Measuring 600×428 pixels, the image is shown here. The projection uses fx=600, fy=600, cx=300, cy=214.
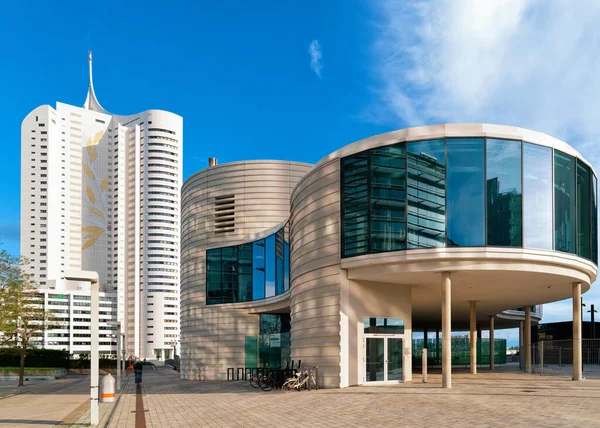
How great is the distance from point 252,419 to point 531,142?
1251 cm

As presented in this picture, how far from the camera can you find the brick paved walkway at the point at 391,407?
12.5 metres

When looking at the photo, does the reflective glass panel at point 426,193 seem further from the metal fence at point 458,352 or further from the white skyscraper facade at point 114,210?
the white skyscraper facade at point 114,210

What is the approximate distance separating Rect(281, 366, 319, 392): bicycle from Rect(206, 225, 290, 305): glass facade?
31.4 feet

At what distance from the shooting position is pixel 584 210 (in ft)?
71.9

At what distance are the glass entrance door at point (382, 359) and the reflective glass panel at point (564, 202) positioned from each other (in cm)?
653

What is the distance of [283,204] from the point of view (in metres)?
34.7

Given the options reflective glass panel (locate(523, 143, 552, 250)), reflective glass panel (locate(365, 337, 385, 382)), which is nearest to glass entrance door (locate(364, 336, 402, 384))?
reflective glass panel (locate(365, 337, 385, 382))

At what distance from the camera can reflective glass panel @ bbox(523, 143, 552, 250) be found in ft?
63.2

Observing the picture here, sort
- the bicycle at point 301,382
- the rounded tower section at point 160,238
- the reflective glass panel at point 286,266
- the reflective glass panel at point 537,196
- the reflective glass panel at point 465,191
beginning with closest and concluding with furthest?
the reflective glass panel at point 465,191, the reflective glass panel at point 537,196, the bicycle at point 301,382, the reflective glass panel at point 286,266, the rounded tower section at point 160,238

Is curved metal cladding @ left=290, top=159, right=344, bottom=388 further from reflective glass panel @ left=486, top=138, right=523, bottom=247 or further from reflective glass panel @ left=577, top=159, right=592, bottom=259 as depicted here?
reflective glass panel @ left=577, top=159, right=592, bottom=259

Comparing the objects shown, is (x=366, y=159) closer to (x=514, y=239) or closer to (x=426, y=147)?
(x=426, y=147)

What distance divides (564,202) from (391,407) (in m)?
10.4

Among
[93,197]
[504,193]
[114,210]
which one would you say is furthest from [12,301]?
[93,197]

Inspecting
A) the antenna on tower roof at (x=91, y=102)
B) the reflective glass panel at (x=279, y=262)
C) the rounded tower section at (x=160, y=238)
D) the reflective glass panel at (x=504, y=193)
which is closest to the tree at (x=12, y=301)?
the reflective glass panel at (x=279, y=262)
